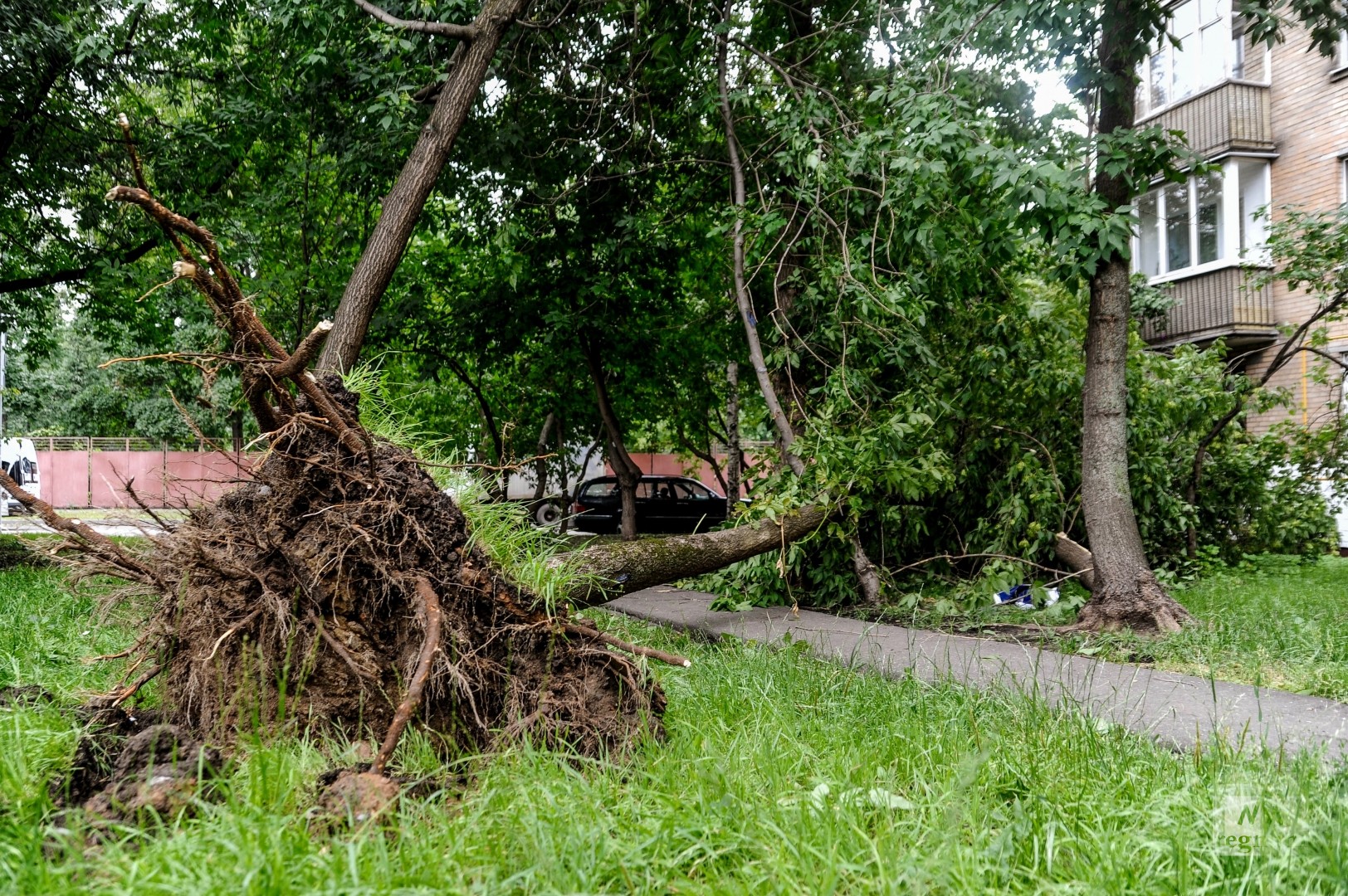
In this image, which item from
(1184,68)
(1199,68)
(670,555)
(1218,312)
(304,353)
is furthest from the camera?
(1184,68)

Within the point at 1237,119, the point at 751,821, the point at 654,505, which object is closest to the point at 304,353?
the point at 751,821

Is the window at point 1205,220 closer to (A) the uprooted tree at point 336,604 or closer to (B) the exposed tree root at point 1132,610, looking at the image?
(B) the exposed tree root at point 1132,610

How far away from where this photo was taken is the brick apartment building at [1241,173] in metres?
15.3

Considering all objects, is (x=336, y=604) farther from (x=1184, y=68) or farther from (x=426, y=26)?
(x=1184, y=68)

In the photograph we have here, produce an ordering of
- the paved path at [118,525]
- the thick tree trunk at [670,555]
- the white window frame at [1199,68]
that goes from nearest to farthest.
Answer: the paved path at [118,525]
the thick tree trunk at [670,555]
the white window frame at [1199,68]

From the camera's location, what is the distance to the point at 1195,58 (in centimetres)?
1689

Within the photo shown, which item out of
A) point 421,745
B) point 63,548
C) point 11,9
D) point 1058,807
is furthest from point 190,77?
point 1058,807

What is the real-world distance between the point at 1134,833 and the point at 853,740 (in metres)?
1.14

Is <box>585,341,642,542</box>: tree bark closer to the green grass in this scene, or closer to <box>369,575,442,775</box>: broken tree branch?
the green grass

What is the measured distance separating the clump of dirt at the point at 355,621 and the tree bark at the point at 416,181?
4.03 metres

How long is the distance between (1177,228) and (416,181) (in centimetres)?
1495

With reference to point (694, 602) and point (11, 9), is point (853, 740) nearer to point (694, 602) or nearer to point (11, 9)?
point (694, 602)

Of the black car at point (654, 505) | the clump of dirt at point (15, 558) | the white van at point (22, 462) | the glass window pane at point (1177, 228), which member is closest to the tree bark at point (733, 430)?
the black car at point (654, 505)

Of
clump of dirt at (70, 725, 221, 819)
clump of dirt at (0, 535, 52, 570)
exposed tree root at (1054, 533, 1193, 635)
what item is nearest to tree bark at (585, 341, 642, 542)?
clump of dirt at (0, 535, 52, 570)
